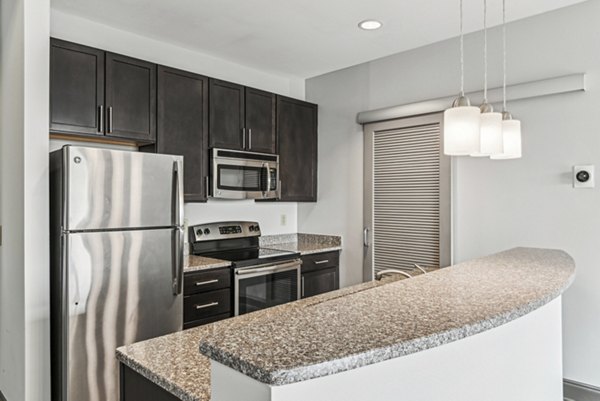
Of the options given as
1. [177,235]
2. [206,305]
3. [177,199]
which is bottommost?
[206,305]

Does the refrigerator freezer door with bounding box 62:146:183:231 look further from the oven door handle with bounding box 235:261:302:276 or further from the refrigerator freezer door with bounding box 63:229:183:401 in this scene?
the oven door handle with bounding box 235:261:302:276

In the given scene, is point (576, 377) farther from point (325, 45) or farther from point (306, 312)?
point (325, 45)

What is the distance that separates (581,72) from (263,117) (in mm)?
2383

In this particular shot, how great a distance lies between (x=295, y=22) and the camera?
9.50ft

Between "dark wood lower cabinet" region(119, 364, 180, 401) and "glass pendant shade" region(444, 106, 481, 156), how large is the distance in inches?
51.4

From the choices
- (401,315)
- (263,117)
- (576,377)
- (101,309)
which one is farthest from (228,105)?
(576,377)

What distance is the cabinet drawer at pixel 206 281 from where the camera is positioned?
2.78 meters

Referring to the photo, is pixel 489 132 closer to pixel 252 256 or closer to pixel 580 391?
pixel 580 391

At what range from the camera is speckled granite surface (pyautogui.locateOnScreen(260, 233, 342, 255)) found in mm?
3879

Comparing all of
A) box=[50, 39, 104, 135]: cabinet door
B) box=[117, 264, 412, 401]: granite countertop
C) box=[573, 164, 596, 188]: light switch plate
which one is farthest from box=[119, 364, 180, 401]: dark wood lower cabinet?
box=[573, 164, 596, 188]: light switch plate

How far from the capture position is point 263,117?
3686 mm

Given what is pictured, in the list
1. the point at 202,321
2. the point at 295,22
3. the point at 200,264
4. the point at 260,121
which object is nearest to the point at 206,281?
the point at 200,264

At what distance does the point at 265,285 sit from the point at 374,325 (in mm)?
2466

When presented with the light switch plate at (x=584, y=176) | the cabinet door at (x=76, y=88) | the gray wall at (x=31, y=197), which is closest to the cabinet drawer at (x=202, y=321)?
the gray wall at (x=31, y=197)
